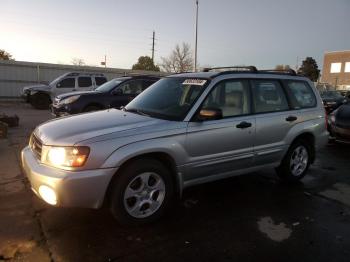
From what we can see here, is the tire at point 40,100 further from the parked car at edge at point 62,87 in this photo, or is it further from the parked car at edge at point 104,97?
the parked car at edge at point 104,97

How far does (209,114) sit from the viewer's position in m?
4.22

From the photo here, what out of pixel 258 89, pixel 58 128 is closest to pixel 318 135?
pixel 258 89

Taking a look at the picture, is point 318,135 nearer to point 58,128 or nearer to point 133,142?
point 133,142

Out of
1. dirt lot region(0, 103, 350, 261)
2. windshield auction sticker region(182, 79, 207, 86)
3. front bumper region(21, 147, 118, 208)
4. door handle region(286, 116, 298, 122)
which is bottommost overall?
dirt lot region(0, 103, 350, 261)

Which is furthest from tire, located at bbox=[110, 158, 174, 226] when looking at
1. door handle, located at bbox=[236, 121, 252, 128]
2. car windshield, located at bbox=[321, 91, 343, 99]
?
car windshield, located at bbox=[321, 91, 343, 99]

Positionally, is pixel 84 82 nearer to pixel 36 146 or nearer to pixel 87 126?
pixel 36 146

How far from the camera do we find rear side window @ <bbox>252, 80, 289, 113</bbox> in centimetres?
511

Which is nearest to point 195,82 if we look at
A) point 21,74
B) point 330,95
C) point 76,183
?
point 76,183

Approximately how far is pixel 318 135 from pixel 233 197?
2086 millimetres

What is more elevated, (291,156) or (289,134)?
(289,134)

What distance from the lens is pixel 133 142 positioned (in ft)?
12.4

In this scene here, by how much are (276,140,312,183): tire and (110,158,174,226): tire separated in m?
2.37

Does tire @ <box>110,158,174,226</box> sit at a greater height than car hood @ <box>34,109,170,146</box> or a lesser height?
lesser

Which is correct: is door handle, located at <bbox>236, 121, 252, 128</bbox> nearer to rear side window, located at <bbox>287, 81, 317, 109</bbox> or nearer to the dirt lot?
the dirt lot
